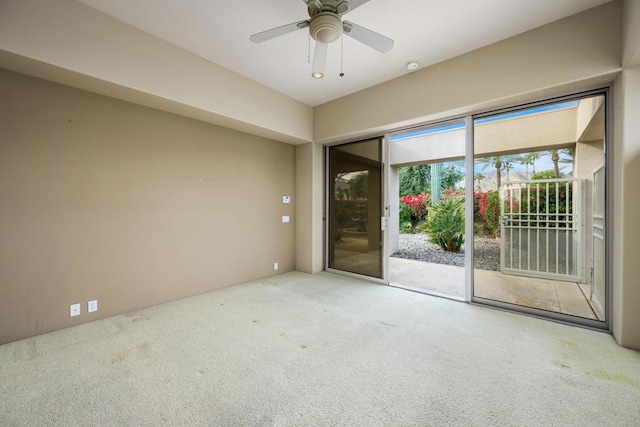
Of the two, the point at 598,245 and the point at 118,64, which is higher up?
the point at 118,64

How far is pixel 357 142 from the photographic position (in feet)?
15.0

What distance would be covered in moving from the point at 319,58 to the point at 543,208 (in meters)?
3.04

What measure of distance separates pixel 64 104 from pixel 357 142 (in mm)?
3731

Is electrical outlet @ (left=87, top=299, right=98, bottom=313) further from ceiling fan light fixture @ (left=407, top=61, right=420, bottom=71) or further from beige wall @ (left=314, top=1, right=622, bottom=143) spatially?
ceiling fan light fixture @ (left=407, top=61, right=420, bottom=71)

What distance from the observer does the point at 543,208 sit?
10.2 feet

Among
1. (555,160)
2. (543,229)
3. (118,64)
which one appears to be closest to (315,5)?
(118,64)

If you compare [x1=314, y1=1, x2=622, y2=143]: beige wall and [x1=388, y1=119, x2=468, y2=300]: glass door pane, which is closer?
[x1=314, y1=1, x2=622, y2=143]: beige wall

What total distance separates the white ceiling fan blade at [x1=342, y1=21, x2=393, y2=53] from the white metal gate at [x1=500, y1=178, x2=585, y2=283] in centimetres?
228

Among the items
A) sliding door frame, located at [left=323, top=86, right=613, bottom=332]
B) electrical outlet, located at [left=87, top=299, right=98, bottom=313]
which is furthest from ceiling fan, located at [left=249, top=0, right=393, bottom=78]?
electrical outlet, located at [left=87, top=299, right=98, bottom=313]

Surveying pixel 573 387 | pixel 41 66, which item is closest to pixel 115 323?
pixel 41 66

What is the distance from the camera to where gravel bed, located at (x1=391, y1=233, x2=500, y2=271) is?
11.1 ft

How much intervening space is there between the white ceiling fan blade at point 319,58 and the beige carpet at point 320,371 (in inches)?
103

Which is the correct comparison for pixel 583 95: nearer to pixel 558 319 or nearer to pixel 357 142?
pixel 558 319

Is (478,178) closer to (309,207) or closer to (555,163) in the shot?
(555,163)
